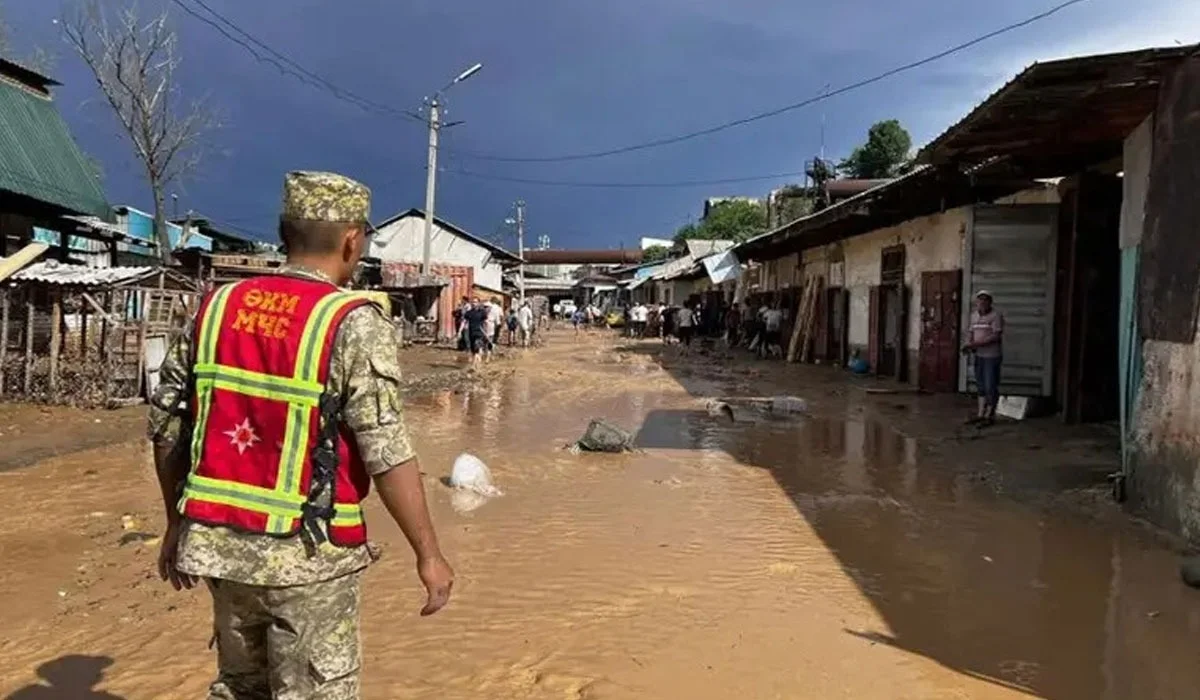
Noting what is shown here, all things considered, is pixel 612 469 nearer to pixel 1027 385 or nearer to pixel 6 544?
pixel 6 544

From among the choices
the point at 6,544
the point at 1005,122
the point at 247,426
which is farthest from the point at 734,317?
the point at 247,426

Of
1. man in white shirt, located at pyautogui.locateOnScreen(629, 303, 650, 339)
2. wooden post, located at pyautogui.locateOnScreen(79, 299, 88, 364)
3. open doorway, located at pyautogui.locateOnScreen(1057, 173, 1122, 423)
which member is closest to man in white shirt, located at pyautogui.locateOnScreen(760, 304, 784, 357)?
man in white shirt, located at pyautogui.locateOnScreen(629, 303, 650, 339)

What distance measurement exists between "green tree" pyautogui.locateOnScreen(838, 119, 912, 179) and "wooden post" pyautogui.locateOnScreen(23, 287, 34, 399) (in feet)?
132

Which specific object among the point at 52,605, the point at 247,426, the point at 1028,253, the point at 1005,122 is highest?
the point at 1005,122

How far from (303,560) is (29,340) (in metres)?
12.2

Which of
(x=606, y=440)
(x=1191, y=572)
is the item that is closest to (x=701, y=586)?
(x=1191, y=572)

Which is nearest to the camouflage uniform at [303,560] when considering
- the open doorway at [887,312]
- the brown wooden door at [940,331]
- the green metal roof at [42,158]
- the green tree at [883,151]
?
the brown wooden door at [940,331]

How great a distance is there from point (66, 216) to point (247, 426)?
18556 millimetres

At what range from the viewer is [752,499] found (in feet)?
25.5

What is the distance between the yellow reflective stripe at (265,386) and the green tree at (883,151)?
46600 mm

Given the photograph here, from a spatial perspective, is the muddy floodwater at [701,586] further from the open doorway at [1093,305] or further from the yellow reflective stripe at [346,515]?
the yellow reflective stripe at [346,515]

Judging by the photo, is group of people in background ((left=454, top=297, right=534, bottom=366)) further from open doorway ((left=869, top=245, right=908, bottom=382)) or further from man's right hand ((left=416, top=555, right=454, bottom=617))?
man's right hand ((left=416, top=555, right=454, bottom=617))

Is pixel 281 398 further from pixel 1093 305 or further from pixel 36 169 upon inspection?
pixel 36 169

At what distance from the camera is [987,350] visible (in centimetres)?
1120
